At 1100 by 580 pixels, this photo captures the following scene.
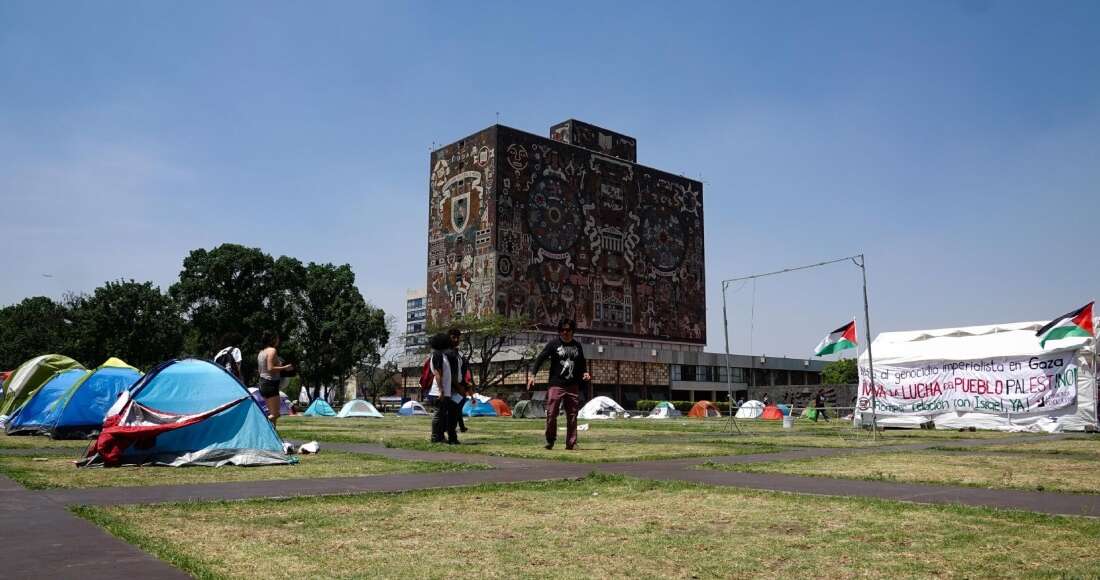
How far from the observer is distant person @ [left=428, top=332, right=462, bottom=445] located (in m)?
13.3

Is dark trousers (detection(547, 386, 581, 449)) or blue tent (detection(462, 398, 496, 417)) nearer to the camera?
dark trousers (detection(547, 386, 581, 449))

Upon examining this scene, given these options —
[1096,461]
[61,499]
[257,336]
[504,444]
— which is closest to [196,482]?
[61,499]

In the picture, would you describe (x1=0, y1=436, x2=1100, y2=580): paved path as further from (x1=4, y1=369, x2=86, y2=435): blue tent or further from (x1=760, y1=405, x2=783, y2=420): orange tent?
(x1=760, y1=405, x2=783, y2=420): orange tent

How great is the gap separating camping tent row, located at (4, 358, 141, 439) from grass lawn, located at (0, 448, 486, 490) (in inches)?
241

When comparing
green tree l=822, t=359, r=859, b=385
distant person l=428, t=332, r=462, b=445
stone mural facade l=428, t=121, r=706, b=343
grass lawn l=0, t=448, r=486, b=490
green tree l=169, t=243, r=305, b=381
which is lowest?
grass lawn l=0, t=448, r=486, b=490

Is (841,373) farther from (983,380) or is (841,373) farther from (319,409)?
(983,380)

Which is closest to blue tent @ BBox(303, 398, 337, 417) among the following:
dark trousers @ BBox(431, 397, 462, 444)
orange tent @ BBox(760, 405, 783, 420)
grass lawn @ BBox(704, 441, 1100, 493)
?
orange tent @ BBox(760, 405, 783, 420)

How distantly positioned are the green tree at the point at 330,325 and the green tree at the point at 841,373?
56.3m

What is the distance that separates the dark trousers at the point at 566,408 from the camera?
12188 mm

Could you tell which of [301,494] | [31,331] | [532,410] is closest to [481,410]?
[532,410]

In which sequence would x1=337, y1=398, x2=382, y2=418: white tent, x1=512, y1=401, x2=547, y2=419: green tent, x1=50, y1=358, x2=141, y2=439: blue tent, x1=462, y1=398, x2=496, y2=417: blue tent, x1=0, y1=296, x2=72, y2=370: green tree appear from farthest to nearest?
x1=0, y1=296, x2=72, y2=370: green tree → x1=462, y1=398, x2=496, y2=417: blue tent → x1=337, y1=398, x2=382, y2=418: white tent → x1=512, y1=401, x2=547, y2=419: green tent → x1=50, y1=358, x2=141, y2=439: blue tent

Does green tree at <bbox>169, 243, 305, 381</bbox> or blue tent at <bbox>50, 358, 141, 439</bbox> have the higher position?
green tree at <bbox>169, 243, 305, 381</bbox>

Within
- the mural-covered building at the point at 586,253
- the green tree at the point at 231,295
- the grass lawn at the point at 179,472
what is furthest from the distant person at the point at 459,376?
the mural-covered building at the point at 586,253

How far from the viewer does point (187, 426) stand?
9.50 meters
